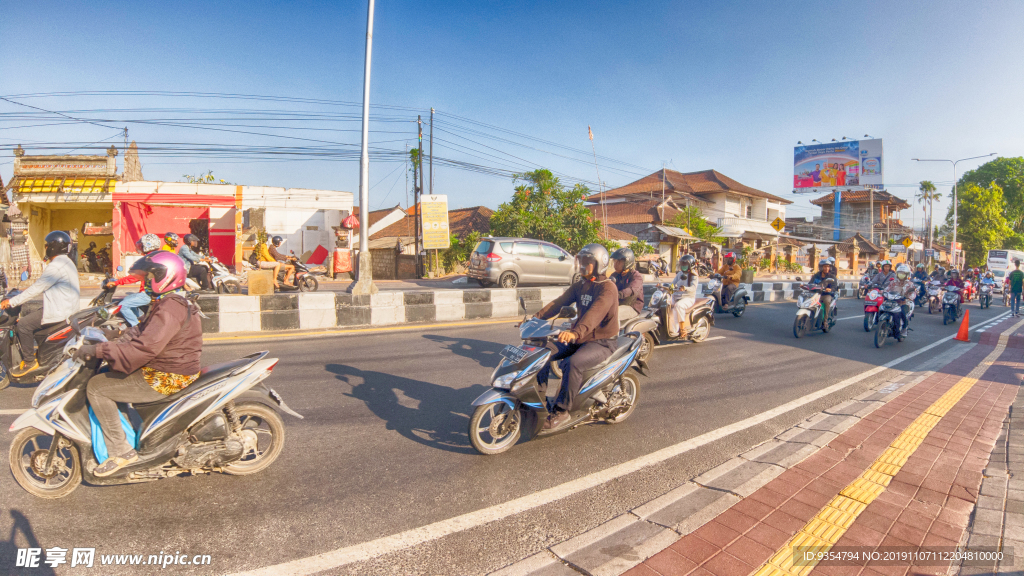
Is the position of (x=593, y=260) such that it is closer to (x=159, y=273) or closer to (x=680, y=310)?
(x=159, y=273)

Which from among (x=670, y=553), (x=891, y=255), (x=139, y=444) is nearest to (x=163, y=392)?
(x=139, y=444)

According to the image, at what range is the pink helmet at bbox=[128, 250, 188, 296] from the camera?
3574 mm

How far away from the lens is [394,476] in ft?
12.6

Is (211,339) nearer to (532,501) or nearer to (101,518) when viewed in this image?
(101,518)

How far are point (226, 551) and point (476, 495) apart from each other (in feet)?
4.86

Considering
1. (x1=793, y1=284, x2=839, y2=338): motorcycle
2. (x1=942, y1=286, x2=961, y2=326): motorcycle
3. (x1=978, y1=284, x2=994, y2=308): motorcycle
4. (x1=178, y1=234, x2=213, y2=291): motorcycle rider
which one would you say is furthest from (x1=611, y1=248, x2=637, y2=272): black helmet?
(x1=978, y1=284, x2=994, y2=308): motorcycle

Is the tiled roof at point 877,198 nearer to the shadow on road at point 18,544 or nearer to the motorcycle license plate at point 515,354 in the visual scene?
the motorcycle license plate at point 515,354

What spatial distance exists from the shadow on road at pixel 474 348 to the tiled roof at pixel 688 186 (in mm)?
34057

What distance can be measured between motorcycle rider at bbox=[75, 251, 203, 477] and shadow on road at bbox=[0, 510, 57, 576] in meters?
0.41

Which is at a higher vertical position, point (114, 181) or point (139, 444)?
point (114, 181)

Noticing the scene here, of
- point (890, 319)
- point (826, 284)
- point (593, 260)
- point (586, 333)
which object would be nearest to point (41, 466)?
point (586, 333)

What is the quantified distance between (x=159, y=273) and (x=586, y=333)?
317 centimetres

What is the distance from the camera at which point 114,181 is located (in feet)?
74.0

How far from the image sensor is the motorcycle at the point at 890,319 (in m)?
10.4
